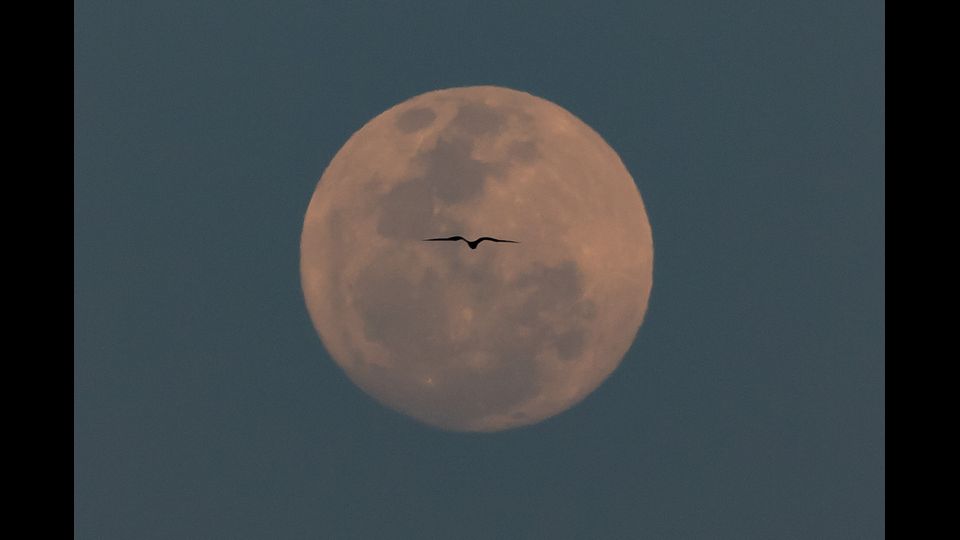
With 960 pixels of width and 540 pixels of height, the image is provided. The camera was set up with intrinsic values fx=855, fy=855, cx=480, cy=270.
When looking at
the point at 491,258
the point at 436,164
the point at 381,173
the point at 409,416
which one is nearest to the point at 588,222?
the point at 491,258

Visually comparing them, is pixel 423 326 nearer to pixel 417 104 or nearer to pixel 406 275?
pixel 406 275

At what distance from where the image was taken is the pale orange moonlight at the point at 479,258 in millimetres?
8766

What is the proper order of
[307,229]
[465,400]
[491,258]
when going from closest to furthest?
1. [491,258]
2. [465,400]
3. [307,229]

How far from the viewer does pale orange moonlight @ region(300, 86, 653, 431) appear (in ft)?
28.8

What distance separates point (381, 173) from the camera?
364 inches

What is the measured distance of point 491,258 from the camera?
8.70 metres

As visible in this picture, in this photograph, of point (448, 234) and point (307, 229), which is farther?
point (307, 229)

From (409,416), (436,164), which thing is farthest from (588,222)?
(409,416)

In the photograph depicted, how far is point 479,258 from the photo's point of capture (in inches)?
343

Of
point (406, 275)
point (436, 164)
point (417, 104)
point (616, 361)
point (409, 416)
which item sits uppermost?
point (417, 104)

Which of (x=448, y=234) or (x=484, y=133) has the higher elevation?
(x=484, y=133)

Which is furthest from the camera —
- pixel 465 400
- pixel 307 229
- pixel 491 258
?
pixel 307 229

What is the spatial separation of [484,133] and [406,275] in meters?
1.74

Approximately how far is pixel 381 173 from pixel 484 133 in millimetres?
1196
